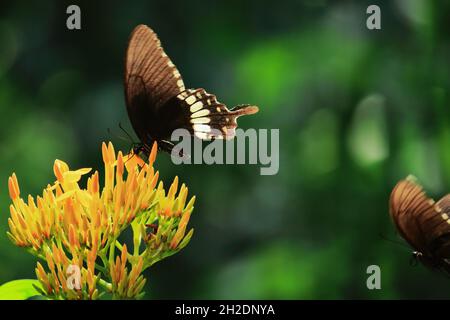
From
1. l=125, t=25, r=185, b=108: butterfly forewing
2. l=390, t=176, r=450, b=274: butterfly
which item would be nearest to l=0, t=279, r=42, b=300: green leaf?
l=125, t=25, r=185, b=108: butterfly forewing

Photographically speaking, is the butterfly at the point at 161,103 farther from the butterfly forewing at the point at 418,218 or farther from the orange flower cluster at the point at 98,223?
the butterfly forewing at the point at 418,218

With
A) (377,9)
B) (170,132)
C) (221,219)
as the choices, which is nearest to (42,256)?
(170,132)

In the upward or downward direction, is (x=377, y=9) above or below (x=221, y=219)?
above

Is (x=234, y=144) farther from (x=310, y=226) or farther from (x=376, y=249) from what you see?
(x=376, y=249)

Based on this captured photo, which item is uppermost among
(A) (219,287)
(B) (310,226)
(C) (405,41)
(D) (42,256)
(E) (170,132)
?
(C) (405,41)

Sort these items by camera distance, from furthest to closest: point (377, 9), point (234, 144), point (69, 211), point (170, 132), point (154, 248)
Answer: point (377, 9) < point (234, 144) < point (170, 132) < point (154, 248) < point (69, 211)

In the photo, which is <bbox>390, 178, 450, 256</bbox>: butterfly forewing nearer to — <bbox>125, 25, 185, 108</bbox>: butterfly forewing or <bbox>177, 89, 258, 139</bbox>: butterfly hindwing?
<bbox>177, 89, 258, 139</bbox>: butterfly hindwing
